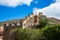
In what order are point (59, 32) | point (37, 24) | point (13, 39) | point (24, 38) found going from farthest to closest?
point (37, 24)
point (13, 39)
point (24, 38)
point (59, 32)

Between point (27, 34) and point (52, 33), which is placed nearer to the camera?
point (52, 33)

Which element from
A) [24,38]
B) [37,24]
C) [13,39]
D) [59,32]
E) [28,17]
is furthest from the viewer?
[28,17]

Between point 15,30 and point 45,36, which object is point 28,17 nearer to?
point 15,30

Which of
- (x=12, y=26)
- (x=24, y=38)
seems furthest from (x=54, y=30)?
(x=12, y=26)

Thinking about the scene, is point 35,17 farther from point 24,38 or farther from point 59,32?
point 59,32

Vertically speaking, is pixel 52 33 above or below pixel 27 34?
below

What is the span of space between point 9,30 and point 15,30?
5467mm

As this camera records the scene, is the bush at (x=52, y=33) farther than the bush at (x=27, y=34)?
No

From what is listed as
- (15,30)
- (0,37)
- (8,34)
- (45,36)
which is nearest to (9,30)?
(8,34)

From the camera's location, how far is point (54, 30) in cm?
5475

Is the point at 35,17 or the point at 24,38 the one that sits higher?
the point at 35,17

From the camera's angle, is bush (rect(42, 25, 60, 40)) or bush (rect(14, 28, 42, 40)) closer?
bush (rect(42, 25, 60, 40))

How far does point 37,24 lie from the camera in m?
77.7

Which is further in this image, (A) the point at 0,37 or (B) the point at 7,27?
(A) the point at 0,37
